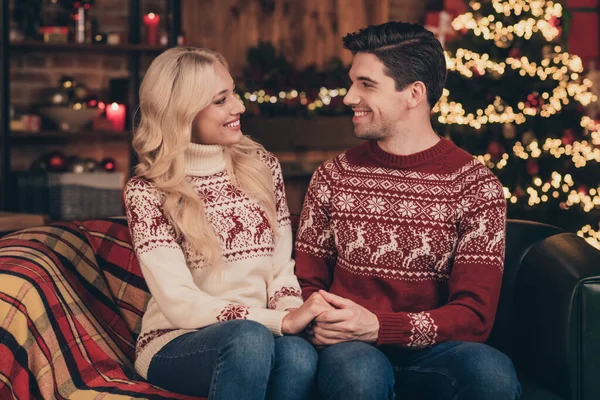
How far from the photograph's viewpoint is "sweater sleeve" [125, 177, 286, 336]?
2.03m

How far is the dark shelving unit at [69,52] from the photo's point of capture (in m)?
4.45

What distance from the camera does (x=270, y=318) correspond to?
6.63 feet

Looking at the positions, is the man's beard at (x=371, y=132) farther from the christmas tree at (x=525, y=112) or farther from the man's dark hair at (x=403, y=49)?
the christmas tree at (x=525, y=112)

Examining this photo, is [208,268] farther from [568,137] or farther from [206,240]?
[568,137]

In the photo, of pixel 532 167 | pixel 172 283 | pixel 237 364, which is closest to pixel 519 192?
pixel 532 167

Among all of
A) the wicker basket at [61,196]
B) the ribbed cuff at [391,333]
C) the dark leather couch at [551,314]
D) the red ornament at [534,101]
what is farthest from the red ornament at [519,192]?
the ribbed cuff at [391,333]

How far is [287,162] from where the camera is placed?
5891mm

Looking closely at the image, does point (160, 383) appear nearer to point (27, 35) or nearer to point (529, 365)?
point (529, 365)

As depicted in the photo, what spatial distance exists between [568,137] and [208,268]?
2.74 m

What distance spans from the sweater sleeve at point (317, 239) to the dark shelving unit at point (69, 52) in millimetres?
→ 2572

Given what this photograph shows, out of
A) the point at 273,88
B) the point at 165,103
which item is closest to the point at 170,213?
the point at 165,103

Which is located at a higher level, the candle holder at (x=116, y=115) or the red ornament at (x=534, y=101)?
the red ornament at (x=534, y=101)

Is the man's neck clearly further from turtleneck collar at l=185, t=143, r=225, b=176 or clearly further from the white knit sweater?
turtleneck collar at l=185, t=143, r=225, b=176

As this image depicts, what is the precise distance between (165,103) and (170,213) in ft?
0.93
